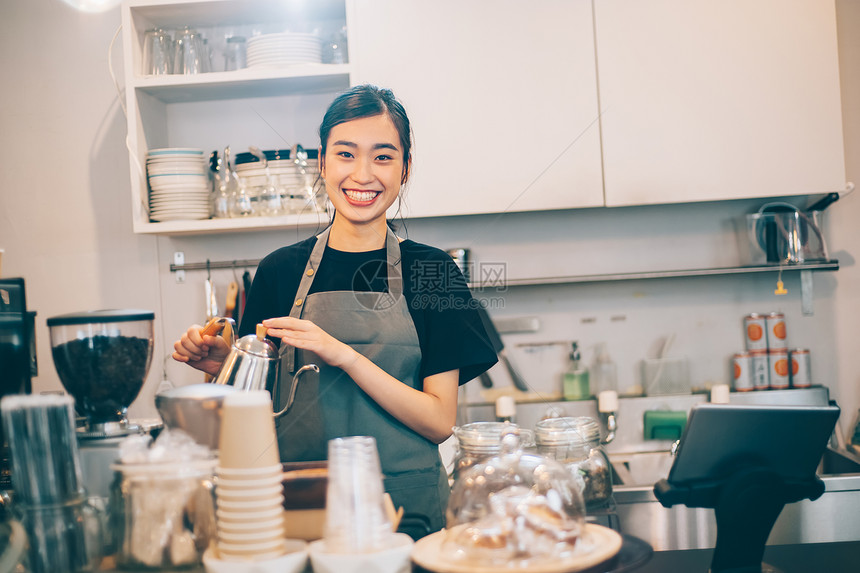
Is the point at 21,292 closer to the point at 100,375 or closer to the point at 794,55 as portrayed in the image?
the point at 100,375

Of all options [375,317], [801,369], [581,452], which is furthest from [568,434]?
[801,369]

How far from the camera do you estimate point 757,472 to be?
1.03m

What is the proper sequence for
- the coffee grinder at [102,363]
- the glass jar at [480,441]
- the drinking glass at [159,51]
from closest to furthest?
1. the coffee grinder at [102,363]
2. the glass jar at [480,441]
3. the drinking glass at [159,51]

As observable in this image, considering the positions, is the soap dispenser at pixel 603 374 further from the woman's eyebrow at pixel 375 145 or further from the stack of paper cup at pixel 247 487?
the stack of paper cup at pixel 247 487

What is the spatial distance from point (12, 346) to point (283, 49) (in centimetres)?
133

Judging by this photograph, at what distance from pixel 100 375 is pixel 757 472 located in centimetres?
89

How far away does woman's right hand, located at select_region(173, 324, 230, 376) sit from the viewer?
48.2 inches

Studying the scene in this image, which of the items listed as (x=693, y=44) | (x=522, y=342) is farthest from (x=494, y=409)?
(x=693, y=44)

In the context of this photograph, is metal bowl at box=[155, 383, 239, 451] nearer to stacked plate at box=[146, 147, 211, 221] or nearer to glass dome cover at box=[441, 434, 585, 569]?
glass dome cover at box=[441, 434, 585, 569]

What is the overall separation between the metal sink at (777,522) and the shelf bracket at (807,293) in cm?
68

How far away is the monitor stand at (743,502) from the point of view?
3.40ft

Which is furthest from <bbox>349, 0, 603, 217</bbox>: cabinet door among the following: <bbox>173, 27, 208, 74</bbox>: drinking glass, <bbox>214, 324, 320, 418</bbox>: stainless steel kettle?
<bbox>214, 324, 320, 418</bbox>: stainless steel kettle

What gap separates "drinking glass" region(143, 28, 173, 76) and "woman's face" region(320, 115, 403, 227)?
109 cm

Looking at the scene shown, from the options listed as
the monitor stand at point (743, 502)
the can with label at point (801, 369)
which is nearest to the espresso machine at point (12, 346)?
the monitor stand at point (743, 502)
